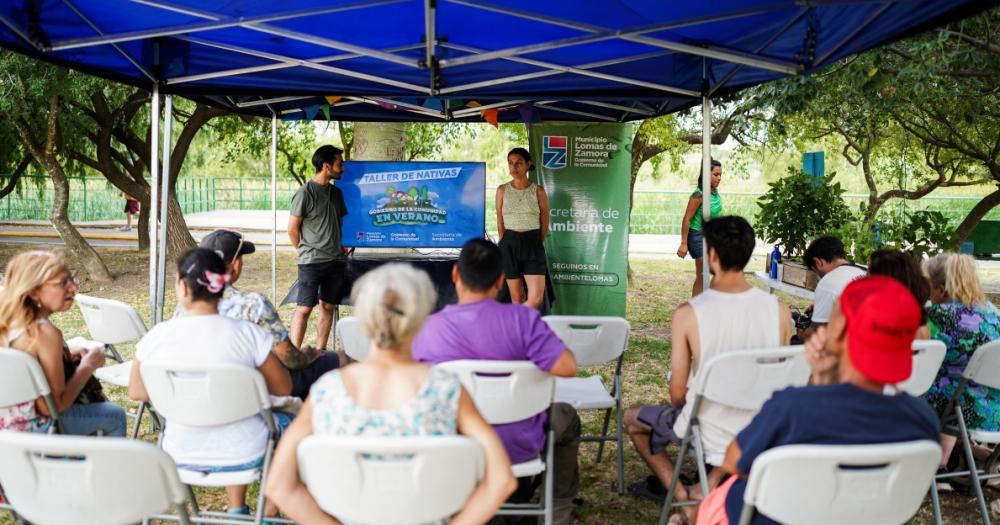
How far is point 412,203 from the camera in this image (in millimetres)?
7480

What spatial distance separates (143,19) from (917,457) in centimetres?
390

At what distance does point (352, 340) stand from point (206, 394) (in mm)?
1094

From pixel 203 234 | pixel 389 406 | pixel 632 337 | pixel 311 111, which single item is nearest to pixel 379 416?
pixel 389 406

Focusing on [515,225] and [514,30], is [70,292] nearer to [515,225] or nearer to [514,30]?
[514,30]

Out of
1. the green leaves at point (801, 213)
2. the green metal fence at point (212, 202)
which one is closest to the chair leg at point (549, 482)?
the green leaves at point (801, 213)

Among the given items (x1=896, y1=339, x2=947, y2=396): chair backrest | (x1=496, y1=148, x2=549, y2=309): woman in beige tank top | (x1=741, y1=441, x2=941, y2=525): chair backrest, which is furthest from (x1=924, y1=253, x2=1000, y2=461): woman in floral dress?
(x1=496, y1=148, x2=549, y2=309): woman in beige tank top

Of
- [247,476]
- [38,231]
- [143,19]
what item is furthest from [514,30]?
[38,231]

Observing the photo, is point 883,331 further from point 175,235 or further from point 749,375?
point 175,235

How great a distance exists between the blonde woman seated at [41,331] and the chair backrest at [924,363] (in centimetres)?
307

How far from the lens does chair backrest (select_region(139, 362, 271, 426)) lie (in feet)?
8.90

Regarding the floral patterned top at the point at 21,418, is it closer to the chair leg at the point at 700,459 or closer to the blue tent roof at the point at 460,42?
the blue tent roof at the point at 460,42

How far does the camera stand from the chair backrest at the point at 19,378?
279 centimetres

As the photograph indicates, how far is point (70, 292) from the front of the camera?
10.3 ft

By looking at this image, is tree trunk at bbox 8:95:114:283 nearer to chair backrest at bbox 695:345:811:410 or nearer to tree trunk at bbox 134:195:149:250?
tree trunk at bbox 134:195:149:250
